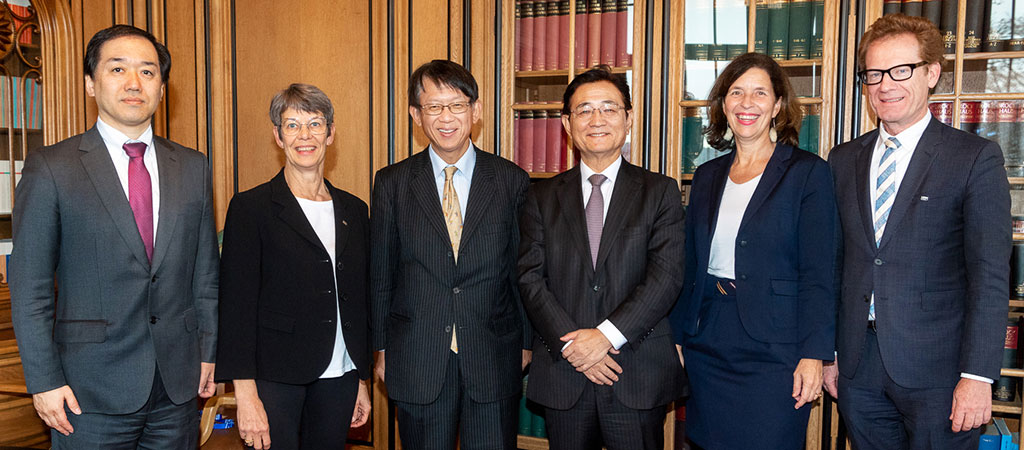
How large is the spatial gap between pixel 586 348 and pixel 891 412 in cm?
100

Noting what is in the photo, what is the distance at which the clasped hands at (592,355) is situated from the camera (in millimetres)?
2016

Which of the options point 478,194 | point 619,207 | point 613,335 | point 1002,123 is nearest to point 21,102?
point 478,194

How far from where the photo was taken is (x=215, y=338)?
211 centimetres

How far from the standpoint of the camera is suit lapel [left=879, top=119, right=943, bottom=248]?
6.66ft

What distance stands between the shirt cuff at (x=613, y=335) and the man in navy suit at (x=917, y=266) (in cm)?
76

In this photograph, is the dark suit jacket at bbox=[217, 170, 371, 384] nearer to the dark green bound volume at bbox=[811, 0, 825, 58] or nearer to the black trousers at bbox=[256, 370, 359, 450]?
the black trousers at bbox=[256, 370, 359, 450]

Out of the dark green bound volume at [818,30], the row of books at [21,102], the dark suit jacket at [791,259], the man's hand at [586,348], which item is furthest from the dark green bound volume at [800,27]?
the row of books at [21,102]

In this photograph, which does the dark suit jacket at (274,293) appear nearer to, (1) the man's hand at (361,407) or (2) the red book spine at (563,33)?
(1) the man's hand at (361,407)

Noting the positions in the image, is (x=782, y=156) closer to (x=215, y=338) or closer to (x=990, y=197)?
(x=990, y=197)

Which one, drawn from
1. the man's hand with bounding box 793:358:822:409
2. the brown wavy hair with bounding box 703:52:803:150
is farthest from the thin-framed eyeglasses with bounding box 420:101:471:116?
the man's hand with bounding box 793:358:822:409

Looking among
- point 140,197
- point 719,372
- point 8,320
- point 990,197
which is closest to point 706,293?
point 719,372

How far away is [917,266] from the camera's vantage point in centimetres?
200

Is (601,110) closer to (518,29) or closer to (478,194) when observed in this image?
(478,194)

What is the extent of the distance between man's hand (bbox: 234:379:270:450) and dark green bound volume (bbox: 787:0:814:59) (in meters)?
2.56
